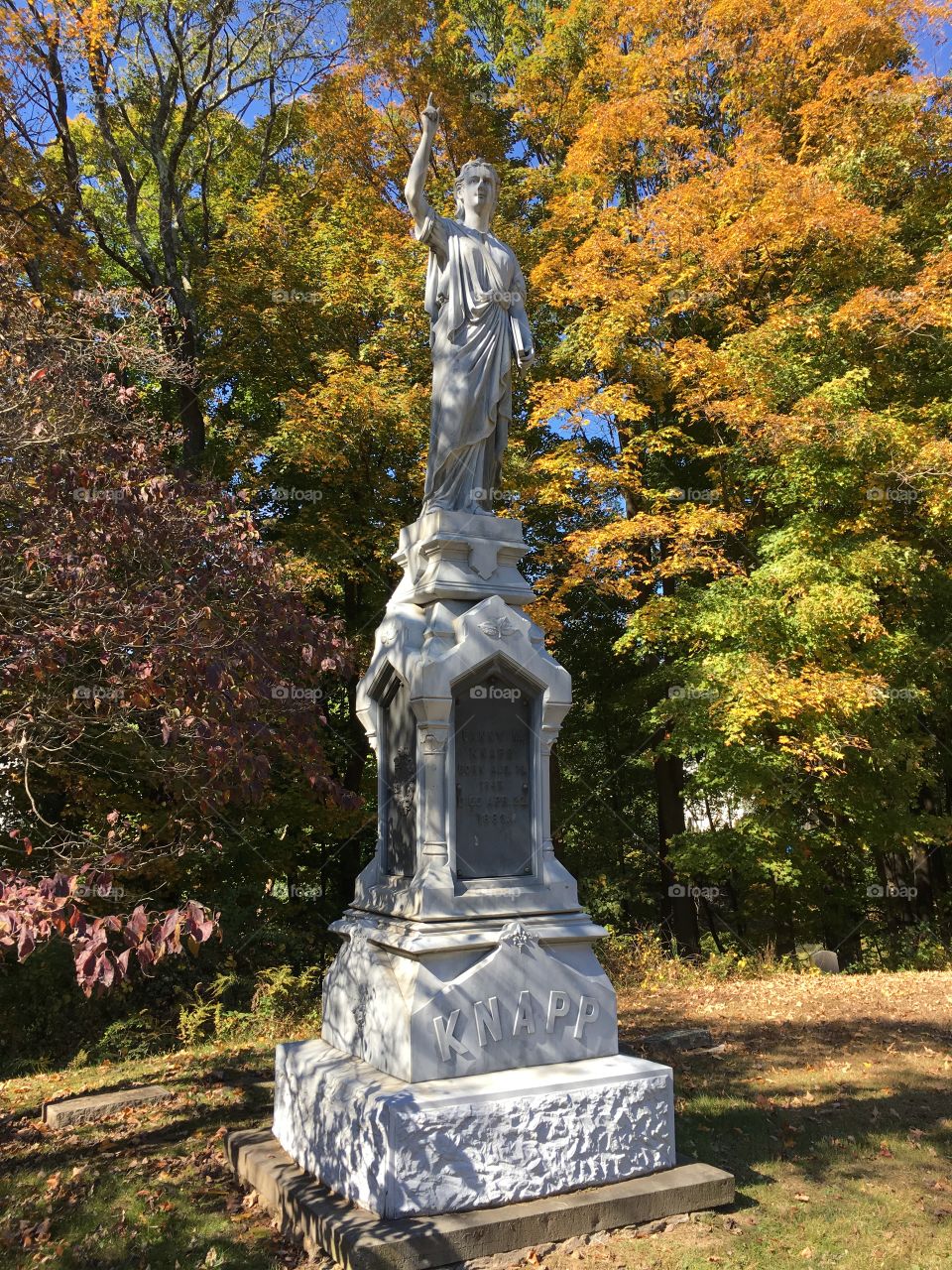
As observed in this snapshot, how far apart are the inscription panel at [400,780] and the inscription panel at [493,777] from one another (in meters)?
0.29

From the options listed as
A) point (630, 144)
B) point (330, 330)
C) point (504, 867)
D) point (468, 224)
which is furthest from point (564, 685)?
point (630, 144)

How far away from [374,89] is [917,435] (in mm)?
11434

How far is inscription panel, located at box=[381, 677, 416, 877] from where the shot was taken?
19.8 ft

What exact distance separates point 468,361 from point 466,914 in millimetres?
3408

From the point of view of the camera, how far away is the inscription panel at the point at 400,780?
6043mm

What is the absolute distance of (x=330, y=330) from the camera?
16312 mm
